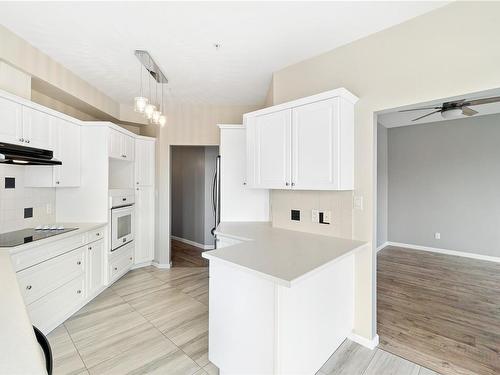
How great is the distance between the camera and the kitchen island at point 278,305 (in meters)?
1.44

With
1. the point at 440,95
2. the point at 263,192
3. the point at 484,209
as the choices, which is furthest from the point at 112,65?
the point at 484,209

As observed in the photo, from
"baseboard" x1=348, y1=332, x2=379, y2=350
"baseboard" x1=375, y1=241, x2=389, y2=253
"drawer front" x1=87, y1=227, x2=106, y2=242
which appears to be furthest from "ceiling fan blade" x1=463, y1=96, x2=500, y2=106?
"drawer front" x1=87, y1=227, x2=106, y2=242

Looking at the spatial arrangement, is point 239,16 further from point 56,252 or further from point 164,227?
point 164,227

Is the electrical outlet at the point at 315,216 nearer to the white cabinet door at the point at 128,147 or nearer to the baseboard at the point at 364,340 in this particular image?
the baseboard at the point at 364,340

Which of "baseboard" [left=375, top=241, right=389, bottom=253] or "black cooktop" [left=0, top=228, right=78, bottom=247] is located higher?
"black cooktop" [left=0, top=228, right=78, bottom=247]

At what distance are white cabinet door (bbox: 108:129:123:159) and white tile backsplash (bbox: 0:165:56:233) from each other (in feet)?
2.85

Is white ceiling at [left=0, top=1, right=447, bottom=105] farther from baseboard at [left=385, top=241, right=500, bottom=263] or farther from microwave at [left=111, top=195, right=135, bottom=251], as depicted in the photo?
baseboard at [left=385, top=241, right=500, bottom=263]

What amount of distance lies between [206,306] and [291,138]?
7.21 feet

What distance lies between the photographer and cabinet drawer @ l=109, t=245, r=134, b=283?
337 cm

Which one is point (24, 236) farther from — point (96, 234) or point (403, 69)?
point (403, 69)

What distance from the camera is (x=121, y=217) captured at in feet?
11.7

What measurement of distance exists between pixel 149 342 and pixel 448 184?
6018 millimetres

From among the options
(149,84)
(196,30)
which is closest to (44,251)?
(149,84)

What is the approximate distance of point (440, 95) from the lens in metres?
1.84
